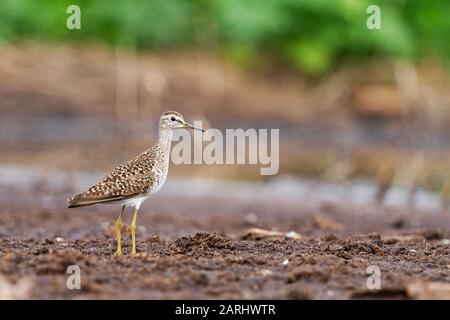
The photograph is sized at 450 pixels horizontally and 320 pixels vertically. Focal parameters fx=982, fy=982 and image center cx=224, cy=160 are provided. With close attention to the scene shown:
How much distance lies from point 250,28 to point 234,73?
1.52m

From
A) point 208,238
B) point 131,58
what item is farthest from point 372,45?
point 208,238

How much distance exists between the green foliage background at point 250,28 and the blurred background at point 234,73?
3 centimetres

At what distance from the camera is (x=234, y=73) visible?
2723 centimetres

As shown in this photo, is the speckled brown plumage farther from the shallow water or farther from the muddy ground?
the shallow water

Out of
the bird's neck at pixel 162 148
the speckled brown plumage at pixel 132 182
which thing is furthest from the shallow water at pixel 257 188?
the speckled brown plumage at pixel 132 182

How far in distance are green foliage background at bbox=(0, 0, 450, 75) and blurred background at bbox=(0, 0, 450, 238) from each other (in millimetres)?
33

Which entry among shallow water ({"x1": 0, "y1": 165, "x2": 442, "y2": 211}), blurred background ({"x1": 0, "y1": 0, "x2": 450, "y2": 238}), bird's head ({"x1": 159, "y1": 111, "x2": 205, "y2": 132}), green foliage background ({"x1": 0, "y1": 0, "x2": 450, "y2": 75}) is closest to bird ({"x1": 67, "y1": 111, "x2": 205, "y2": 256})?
bird's head ({"x1": 159, "y1": 111, "x2": 205, "y2": 132})

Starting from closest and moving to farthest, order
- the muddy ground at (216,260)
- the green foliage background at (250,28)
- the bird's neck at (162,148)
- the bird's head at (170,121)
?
the muddy ground at (216,260)
the bird's neck at (162,148)
the bird's head at (170,121)
the green foliage background at (250,28)

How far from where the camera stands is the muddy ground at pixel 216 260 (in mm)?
7336

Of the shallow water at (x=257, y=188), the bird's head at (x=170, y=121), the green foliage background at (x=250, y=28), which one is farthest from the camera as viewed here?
the green foliage background at (x=250, y=28)

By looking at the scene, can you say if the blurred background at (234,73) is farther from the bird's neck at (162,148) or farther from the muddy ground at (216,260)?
the bird's neck at (162,148)

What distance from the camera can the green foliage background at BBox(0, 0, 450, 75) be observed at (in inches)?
1041

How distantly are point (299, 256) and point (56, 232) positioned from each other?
455 cm

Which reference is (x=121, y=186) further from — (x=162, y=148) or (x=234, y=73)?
(x=234, y=73)
